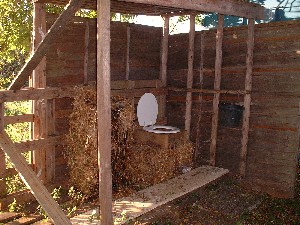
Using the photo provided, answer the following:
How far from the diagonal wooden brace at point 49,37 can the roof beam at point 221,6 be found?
112 centimetres

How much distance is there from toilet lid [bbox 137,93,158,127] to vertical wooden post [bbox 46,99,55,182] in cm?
183

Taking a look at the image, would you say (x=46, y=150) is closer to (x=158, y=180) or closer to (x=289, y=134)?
(x=158, y=180)

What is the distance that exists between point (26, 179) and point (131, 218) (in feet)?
5.01

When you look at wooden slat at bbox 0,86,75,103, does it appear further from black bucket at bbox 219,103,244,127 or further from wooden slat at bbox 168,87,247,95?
black bucket at bbox 219,103,244,127

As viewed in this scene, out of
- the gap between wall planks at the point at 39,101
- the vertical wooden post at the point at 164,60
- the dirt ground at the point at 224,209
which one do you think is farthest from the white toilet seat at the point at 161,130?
the gap between wall planks at the point at 39,101

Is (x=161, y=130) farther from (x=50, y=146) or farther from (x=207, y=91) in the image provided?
(x=50, y=146)

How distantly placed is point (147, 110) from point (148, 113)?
0.07 m

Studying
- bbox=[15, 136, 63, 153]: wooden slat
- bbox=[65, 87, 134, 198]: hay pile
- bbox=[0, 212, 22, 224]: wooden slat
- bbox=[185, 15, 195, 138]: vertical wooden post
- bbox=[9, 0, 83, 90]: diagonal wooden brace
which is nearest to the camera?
bbox=[9, 0, 83, 90]: diagonal wooden brace

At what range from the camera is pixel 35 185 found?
4.36 meters

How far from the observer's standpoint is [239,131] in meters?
6.80

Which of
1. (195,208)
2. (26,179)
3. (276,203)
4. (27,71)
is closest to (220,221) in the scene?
(195,208)

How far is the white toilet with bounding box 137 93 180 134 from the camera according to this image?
682cm

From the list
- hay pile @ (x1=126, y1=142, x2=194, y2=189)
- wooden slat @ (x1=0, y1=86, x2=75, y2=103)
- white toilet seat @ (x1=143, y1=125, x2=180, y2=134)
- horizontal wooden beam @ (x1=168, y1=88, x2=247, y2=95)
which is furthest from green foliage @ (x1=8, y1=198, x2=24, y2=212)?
horizontal wooden beam @ (x1=168, y1=88, x2=247, y2=95)

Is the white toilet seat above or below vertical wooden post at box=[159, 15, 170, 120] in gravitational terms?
below
